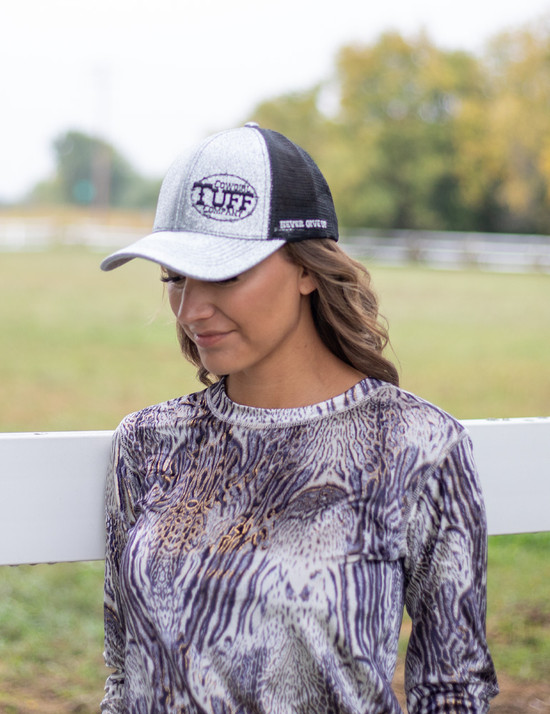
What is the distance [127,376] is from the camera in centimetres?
861

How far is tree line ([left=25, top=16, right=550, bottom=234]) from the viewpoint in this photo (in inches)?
1357

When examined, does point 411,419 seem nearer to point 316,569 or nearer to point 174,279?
point 316,569

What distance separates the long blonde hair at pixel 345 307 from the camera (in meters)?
1.28

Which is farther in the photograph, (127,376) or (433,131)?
(433,131)

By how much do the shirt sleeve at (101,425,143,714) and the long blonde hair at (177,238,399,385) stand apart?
1.21 feet

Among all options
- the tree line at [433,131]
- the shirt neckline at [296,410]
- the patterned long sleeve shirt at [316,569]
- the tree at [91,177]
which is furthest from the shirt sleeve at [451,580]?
the tree at [91,177]

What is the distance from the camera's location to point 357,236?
34719 mm

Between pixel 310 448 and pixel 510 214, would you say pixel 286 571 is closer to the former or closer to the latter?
pixel 310 448

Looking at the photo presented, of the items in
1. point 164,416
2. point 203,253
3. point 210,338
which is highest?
point 203,253

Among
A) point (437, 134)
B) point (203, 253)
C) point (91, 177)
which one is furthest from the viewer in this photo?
point (91, 177)

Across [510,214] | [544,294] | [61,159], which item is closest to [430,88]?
[510,214]

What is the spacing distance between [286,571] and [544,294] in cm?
1767

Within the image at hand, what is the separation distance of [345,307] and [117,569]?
54 centimetres

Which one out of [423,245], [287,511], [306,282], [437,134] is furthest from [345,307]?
[437,134]
